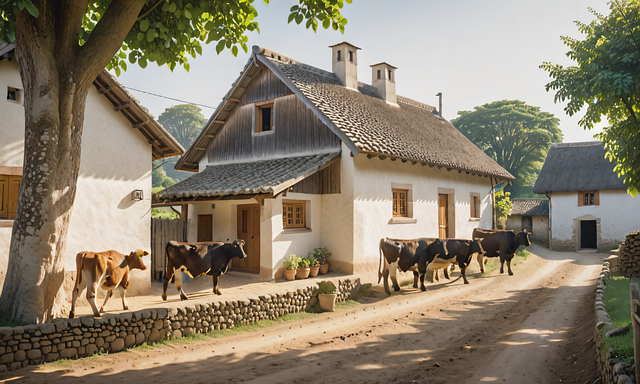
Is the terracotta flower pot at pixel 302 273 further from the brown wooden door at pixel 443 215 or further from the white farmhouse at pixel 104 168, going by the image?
the brown wooden door at pixel 443 215

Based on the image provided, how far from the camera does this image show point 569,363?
625 centimetres

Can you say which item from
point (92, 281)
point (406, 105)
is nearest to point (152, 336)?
point (92, 281)

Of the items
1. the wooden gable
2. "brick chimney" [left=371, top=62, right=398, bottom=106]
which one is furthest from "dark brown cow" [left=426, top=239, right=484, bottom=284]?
"brick chimney" [left=371, top=62, right=398, bottom=106]

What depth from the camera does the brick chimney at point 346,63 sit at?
15820 mm

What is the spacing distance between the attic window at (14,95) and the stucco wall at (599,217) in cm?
2699

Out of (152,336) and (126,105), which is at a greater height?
(126,105)

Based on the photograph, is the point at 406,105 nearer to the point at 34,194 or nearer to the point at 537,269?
the point at 537,269

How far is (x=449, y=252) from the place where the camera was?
1293 centimetres

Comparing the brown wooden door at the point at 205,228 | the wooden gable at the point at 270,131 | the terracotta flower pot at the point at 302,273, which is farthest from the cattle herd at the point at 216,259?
the wooden gable at the point at 270,131

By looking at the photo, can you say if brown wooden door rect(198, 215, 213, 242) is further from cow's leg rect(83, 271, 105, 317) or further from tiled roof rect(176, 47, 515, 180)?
cow's leg rect(83, 271, 105, 317)

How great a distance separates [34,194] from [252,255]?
692 cm

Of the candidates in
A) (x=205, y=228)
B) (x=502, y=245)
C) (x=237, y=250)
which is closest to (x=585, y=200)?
(x=502, y=245)

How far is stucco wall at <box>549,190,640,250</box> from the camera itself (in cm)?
2302

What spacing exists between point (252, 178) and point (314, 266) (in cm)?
300
